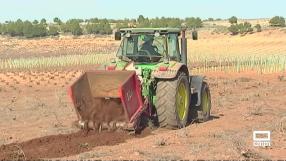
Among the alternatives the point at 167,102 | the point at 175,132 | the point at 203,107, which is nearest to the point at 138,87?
the point at 167,102

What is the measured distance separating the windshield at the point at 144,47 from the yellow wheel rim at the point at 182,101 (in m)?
0.80

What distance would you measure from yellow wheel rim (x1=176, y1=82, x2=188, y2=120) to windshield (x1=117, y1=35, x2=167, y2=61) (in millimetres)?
801

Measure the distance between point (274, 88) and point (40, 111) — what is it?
10493mm

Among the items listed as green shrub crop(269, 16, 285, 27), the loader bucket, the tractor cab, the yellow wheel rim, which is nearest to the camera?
the loader bucket

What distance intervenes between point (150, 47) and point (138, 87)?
1393mm

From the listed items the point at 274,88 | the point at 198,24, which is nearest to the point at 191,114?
the point at 274,88

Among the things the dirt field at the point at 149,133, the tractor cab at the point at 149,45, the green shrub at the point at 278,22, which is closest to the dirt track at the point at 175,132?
the dirt field at the point at 149,133

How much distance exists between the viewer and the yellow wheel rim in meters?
11.2

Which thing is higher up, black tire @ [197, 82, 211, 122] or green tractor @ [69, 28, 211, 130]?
green tractor @ [69, 28, 211, 130]

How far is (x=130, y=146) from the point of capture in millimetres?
9227

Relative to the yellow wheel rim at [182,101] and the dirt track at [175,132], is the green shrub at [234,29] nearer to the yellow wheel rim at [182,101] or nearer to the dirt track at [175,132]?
the dirt track at [175,132]

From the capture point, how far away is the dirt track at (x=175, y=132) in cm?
836

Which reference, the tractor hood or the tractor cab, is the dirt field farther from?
the tractor cab

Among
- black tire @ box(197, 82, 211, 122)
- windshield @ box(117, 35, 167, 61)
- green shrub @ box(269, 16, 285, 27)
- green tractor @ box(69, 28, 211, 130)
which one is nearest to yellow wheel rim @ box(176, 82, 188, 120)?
green tractor @ box(69, 28, 211, 130)
